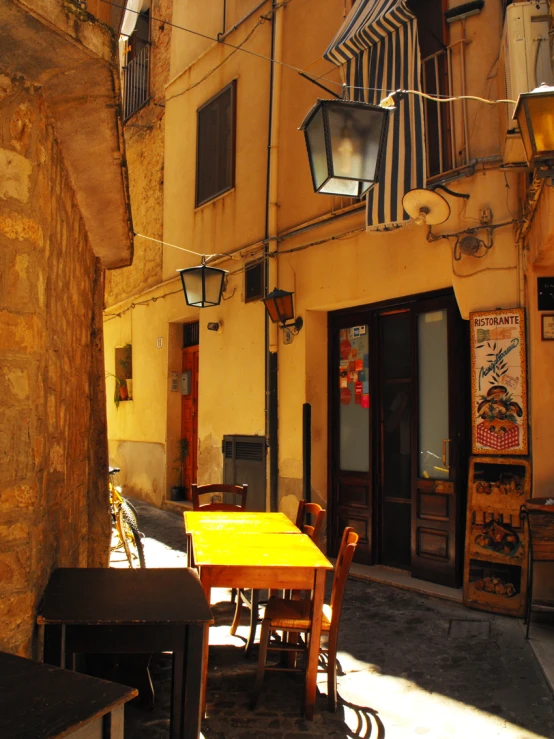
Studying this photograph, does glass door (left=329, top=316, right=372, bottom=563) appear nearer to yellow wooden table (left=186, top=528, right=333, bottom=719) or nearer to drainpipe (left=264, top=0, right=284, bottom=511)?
drainpipe (left=264, top=0, right=284, bottom=511)

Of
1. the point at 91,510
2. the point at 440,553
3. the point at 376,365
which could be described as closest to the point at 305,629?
the point at 91,510

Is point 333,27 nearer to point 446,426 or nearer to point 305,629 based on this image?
point 446,426

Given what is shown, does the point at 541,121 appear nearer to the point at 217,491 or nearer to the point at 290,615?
the point at 290,615

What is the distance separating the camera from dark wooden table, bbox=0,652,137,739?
1.41 metres

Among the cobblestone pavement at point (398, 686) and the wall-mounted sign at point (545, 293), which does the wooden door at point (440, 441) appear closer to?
the cobblestone pavement at point (398, 686)

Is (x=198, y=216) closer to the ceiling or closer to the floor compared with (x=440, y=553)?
closer to the ceiling

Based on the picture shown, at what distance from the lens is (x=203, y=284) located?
8047 mm

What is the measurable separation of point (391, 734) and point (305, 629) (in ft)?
2.10

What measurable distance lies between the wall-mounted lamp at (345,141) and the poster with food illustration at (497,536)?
8.31 feet

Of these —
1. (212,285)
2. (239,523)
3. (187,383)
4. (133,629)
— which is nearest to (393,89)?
(212,285)

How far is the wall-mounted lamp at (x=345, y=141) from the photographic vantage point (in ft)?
14.5

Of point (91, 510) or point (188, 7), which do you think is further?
point (188, 7)

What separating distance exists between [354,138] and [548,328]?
6.97 feet

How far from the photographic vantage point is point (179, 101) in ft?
35.0
